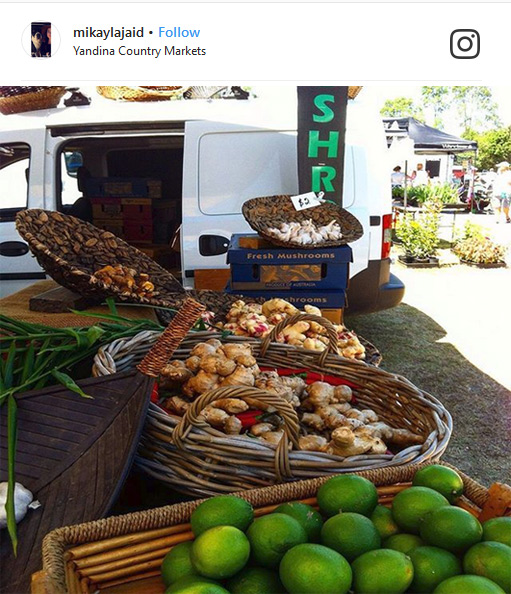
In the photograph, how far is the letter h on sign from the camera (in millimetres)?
3756

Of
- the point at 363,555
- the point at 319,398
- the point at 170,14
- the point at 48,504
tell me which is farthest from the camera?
the point at 170,14

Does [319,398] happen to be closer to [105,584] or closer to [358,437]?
[358,437]

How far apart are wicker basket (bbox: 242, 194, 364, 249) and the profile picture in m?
1.40

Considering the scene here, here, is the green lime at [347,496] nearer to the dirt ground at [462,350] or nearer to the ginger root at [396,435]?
the ginger root at [396,435]

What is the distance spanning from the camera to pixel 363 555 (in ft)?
2.75

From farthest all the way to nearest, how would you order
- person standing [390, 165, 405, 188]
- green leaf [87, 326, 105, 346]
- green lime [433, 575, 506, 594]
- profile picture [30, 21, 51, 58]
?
person standing [390, 165, 405, 188]
profile picture [30, 21, 51, 58]
green leaf [87, 326, 105, 346]
green lime [433, 575, 506, 594]

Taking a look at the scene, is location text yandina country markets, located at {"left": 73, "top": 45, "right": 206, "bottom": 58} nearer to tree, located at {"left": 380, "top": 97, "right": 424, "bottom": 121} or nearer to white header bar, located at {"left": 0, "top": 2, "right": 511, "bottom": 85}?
white header bar, located at {"left": 0, "top": 2, "right": 511, "bottom": 85}

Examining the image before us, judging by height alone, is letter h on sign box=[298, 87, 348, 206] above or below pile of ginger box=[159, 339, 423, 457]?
above

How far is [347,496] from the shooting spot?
3.19 ft

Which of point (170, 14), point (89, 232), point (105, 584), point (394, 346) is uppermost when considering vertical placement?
point (170, 14)

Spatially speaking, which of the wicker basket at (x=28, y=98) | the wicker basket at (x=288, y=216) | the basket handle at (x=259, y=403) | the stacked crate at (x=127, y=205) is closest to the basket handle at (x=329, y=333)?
the basket handle at (x=259, y=403)

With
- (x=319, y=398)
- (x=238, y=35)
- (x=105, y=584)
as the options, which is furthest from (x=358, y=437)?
(x=238, y=35)

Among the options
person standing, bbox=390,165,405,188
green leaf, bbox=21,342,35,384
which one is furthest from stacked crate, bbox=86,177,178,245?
person standing, bbox=390,165,405,188

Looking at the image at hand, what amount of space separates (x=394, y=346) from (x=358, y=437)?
4149 millimetres
